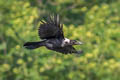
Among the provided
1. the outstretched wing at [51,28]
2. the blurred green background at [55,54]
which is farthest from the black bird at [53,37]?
the blurred green background at [55,54]

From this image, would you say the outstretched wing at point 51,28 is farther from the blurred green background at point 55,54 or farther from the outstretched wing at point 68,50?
the blurred green background at point 55,54

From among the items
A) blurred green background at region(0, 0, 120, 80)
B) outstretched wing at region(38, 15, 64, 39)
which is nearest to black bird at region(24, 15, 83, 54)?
outstretched wing at region(38, 15, 64, 39)

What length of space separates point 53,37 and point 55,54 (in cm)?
498

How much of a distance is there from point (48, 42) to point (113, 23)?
7.02 m

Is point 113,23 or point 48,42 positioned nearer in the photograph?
point 48,42

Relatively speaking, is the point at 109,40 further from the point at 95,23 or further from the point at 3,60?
the point at 3,60

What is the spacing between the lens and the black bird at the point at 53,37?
17.2ft

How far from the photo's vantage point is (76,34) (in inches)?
415

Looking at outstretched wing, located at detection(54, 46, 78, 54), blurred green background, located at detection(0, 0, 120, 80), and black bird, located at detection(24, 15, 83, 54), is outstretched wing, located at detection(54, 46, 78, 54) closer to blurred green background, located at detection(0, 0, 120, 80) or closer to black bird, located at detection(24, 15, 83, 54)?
black bird, located at detection(24, 15, 83, 54)

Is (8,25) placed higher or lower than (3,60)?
higher

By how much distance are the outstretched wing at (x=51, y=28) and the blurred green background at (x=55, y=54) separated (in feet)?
16.1

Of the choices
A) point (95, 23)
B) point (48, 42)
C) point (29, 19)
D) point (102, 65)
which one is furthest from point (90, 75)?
point (48, 42)

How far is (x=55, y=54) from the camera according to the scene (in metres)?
10.4

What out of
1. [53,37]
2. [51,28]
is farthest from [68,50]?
[51,28]
